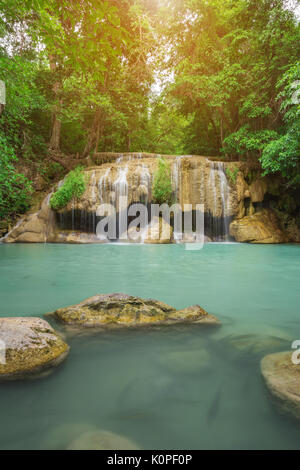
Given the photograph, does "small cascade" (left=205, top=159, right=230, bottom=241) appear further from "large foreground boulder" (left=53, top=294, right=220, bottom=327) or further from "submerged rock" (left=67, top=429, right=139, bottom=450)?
"submerged rock" (left=67, top=429, right=139, bottom=450)

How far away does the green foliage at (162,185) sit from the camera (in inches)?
517

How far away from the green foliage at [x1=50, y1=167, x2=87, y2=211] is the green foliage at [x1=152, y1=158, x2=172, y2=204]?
149 inches

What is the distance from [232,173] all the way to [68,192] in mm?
8894

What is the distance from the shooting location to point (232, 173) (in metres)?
13.8

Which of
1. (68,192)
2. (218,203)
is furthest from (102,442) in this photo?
(218,203)

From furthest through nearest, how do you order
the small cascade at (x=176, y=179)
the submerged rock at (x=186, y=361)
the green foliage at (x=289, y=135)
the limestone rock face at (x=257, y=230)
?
the small cascade at (x=176, y=179) → the limestone rock face at (x=257, y=230) → the green foliage at (x=289, y=135) → the submerged rock at (x=186, y=361)

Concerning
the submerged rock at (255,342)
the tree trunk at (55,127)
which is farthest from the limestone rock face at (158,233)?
the submerged rock at (255,342)

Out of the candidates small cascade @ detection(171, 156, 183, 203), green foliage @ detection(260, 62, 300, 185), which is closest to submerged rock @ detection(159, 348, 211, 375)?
green foliage @ detection(260, 62, 300, 185)

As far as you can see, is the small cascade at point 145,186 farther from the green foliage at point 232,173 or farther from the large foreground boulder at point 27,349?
the large foreground boulder at point 27,349

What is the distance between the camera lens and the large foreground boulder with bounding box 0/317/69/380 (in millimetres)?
1728

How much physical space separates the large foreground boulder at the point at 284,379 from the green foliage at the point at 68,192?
41.2 ft
